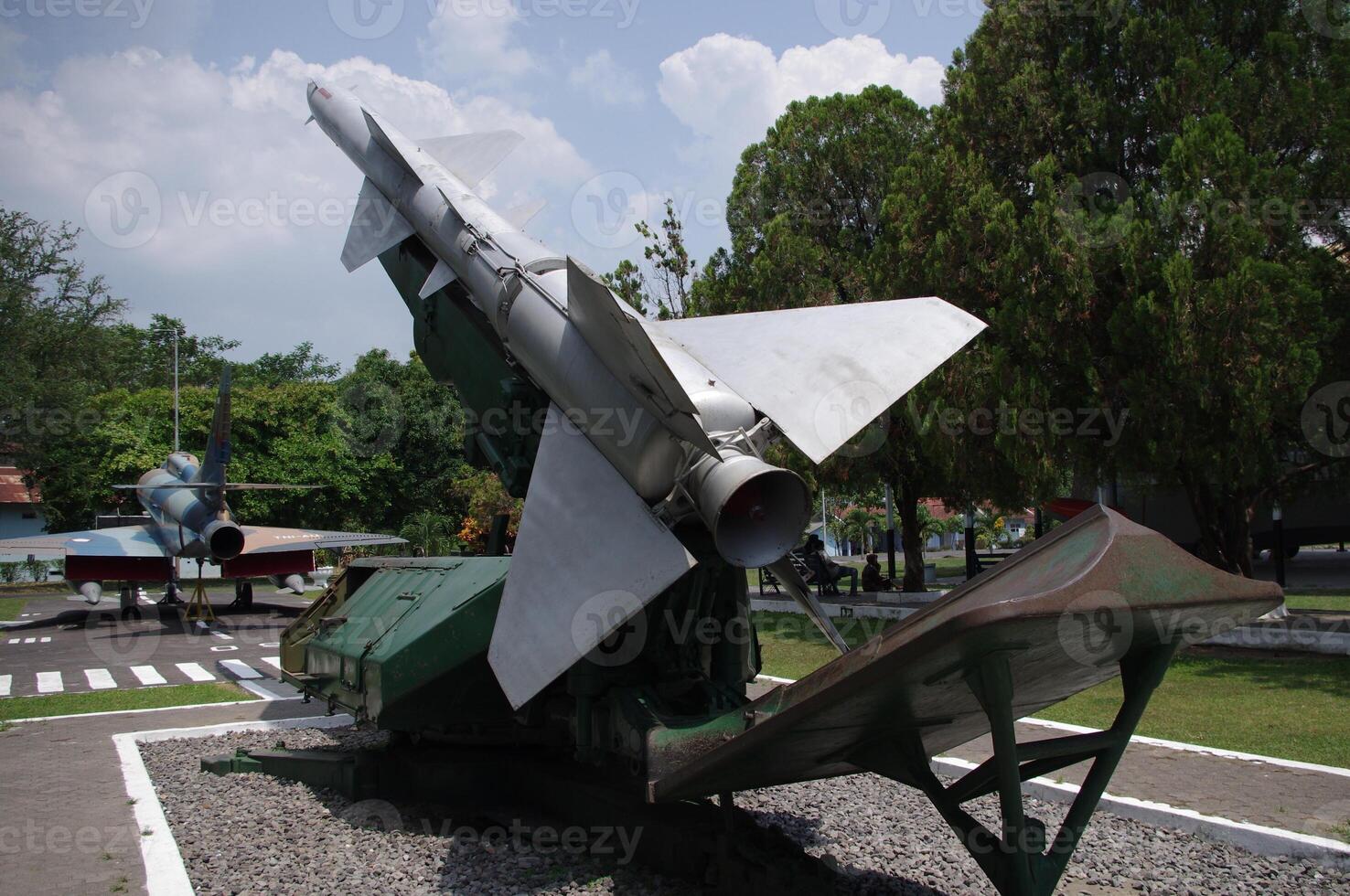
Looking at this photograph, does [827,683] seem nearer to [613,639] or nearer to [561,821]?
[613,639]

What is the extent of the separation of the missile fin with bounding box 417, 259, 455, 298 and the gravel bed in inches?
127

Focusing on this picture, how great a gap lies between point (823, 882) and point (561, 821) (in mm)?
1988

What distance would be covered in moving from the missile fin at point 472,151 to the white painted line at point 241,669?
7121 mm

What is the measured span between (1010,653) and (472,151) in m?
6.51

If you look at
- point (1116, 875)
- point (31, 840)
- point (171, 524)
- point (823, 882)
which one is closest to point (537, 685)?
point (823, 882)

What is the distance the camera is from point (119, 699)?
10180 millimetres

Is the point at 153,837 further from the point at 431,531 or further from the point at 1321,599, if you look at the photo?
the point at 431,531

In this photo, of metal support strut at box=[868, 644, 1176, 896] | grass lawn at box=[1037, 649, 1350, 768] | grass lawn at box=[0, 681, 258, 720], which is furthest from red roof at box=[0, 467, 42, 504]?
metal support strut at box=[868, 644, 1176, 896]

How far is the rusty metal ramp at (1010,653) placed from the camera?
2350mm

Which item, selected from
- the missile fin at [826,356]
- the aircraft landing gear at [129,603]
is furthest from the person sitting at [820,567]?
the aircraft landing gear at [129,603]

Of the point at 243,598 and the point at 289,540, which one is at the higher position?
the point at 289,540

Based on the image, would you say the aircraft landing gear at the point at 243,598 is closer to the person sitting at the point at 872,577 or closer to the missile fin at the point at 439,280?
the person sitting at the point at 872,577

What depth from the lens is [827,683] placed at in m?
2.72

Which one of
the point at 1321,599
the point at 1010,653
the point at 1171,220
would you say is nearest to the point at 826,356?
the point at 1010,653
